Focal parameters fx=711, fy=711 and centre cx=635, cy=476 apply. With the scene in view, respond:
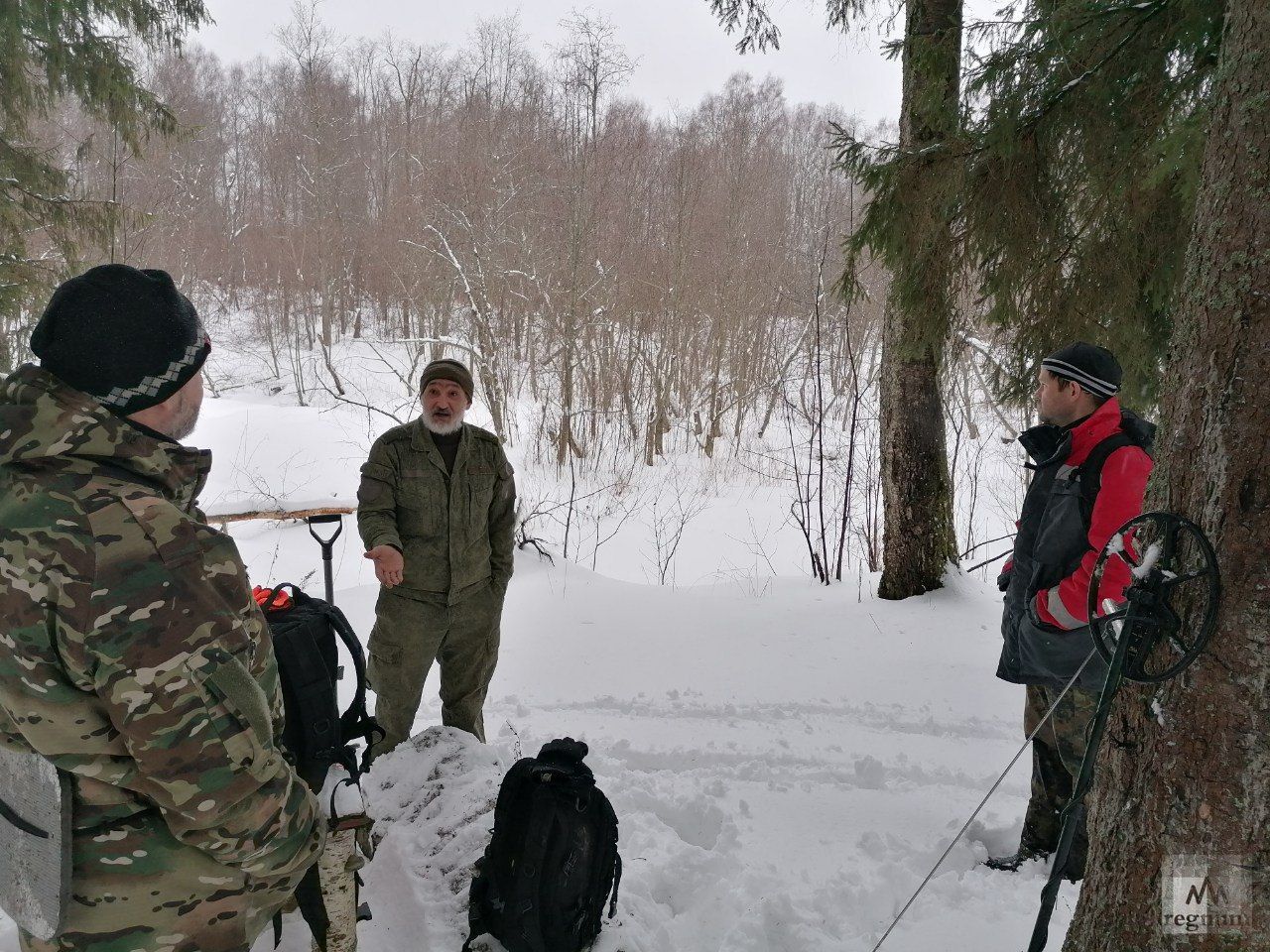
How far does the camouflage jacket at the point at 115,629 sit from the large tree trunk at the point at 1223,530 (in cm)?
190

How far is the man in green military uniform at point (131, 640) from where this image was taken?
1157 mm

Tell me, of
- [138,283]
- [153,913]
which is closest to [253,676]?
[153,913]

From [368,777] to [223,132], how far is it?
31516mm

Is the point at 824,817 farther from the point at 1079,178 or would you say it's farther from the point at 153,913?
the point at 1079,178

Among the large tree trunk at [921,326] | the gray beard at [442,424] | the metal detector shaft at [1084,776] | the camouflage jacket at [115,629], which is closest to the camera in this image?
the camouflage jacket at [115,629]

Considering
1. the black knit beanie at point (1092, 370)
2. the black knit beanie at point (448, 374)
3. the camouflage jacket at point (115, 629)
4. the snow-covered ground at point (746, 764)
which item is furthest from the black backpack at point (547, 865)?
the black knit beanie at point (1092, 370)

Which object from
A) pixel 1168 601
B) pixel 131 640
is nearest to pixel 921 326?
pixel 1168 601

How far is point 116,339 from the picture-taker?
1274 mm

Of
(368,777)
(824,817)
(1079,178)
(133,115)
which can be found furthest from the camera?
(133,115)

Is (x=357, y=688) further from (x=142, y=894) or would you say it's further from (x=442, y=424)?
(x=442, y=424)

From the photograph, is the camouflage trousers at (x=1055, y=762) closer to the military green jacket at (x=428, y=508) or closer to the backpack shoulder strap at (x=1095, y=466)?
the backpack shoulder strap at (x=1095, y=466)

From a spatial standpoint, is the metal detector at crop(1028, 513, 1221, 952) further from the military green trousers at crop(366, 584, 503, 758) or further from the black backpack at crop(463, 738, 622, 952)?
the military green trousers at crop(366, 584, 503, 758)

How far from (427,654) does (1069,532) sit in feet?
8.45

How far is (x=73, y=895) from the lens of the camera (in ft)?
4.06
